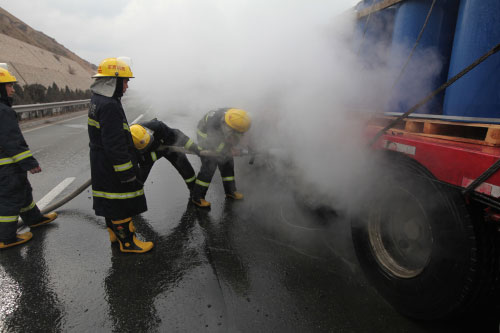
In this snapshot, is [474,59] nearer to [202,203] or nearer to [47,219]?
[202,203]

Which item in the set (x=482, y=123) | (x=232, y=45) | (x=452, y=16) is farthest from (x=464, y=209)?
(x=232, y=45)

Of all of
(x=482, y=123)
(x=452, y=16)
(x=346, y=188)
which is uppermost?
(x=452, y=16)

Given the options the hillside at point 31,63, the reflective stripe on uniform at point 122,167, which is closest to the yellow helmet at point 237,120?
the reflective stripe on uniform at point 122,167

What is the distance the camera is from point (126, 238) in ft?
9.55

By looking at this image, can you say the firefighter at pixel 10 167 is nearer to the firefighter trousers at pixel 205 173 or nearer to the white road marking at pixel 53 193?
the white road marking at pixel 53 193

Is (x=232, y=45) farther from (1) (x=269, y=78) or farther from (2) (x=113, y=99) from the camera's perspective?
(2) (x=113, y=99)

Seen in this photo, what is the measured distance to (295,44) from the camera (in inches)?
149

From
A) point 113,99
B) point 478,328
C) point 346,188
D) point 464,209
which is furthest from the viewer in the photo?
point 346,188

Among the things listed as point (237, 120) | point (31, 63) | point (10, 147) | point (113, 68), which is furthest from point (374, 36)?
point (31, 63)

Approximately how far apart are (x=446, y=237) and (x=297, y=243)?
5.05ft

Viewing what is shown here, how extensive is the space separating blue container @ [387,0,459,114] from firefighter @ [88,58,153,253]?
2.36 meters

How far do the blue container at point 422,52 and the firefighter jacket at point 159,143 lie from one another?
2466mm

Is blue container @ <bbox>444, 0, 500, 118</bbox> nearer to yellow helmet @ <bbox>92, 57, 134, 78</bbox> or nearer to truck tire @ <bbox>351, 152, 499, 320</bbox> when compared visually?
truck tire @ <bbox>351, 152, 499, 320</bbox>

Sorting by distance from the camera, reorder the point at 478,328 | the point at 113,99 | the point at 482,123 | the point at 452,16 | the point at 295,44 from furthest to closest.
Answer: the point at 295,44 < the point at 113,99 < the point at 452,16 < the point at 478,328 < the point at 482,123
